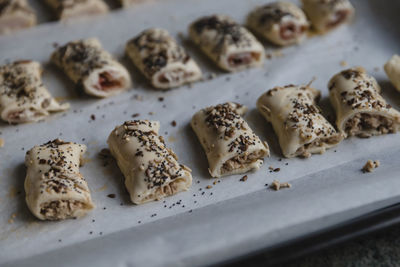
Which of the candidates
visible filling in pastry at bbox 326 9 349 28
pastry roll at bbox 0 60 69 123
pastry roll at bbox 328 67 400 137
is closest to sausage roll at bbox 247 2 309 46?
visible filling in pastry at bbox 326 9 349 28

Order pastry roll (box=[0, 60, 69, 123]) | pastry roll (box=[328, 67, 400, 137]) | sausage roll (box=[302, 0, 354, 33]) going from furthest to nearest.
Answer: sausage roll (box=[302, 0, 354, 33])
pastry roll (box=[0, 60, 69, 123])
pastry roll (box=[328, 67, 400, 137])

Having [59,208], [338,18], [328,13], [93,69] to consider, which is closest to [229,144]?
[59,208]

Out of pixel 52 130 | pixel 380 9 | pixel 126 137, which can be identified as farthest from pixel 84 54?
pixel 380 9

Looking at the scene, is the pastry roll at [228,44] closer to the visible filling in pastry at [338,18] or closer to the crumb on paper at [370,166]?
the visible filling in pastry at [338,18]

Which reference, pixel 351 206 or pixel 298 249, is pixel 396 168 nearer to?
pixel 351 206

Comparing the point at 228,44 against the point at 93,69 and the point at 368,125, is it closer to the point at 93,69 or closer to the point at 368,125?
the point at 93,69

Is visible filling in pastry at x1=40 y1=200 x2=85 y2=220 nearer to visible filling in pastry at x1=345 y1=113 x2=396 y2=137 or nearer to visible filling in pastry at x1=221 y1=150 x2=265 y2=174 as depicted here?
visible filling in pastry at x1=221 y1=150 x2=265 y2=174
